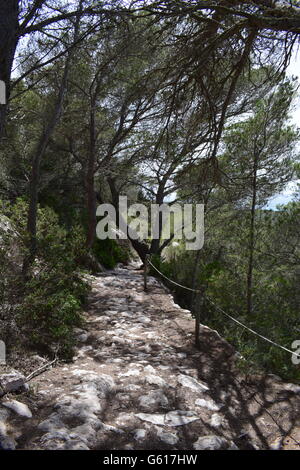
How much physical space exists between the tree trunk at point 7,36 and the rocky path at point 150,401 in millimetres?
2177

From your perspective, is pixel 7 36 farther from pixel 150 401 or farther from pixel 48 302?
pixel 150 401

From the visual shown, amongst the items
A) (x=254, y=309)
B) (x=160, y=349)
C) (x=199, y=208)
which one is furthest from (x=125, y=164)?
(x=160, y=349)

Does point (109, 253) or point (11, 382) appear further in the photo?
Answer: point (109, 253)

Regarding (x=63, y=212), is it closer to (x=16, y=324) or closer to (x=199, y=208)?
(x=199, y=208)

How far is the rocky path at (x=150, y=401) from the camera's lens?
8.37ft

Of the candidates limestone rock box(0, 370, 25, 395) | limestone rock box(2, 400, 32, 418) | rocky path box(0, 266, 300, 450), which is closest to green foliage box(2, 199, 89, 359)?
rocky path box(0, 266, 300, 450)

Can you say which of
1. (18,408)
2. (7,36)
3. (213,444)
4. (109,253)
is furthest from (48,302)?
(109,253)

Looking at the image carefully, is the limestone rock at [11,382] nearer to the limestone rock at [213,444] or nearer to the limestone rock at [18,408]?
the limestone rock at [18,408]

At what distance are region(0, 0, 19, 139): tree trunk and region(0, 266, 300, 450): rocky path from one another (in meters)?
2.18

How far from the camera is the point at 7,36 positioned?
2623 mm

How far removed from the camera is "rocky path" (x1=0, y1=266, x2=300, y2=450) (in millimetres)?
2551

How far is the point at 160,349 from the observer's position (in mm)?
4691

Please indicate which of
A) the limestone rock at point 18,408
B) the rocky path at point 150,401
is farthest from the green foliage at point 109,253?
the limestone rock at point 18,408

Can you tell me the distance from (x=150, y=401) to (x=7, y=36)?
303cm
